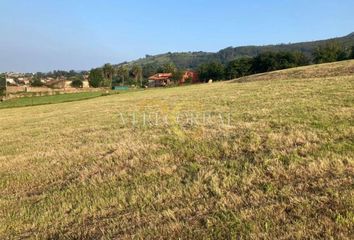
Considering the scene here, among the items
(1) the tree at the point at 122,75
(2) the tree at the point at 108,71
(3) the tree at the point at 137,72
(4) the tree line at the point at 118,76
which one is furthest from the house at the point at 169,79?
(2) the tree at the point at 108,71

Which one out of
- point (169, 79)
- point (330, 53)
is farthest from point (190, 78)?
point (330, 53)

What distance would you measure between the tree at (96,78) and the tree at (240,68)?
6070 cm

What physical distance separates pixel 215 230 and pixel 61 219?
2.70 meters

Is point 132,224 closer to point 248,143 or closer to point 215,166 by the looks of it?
point 215,166

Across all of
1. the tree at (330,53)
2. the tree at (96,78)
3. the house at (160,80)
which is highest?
the tree at (330,53)

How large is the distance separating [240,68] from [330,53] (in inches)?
1121

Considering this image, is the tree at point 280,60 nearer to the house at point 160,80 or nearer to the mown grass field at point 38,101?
the house at point 160,80

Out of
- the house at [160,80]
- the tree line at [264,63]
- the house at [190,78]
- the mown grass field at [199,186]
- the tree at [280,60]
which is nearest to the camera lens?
the mown grass field at [199,186]

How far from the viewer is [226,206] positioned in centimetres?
536

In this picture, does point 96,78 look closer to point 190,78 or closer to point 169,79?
point 169,79

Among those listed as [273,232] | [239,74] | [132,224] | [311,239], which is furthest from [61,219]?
[239,74]

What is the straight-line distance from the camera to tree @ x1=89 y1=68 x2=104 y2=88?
6344 inches

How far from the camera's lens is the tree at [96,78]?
161 metres

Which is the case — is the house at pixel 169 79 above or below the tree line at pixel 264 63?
below
